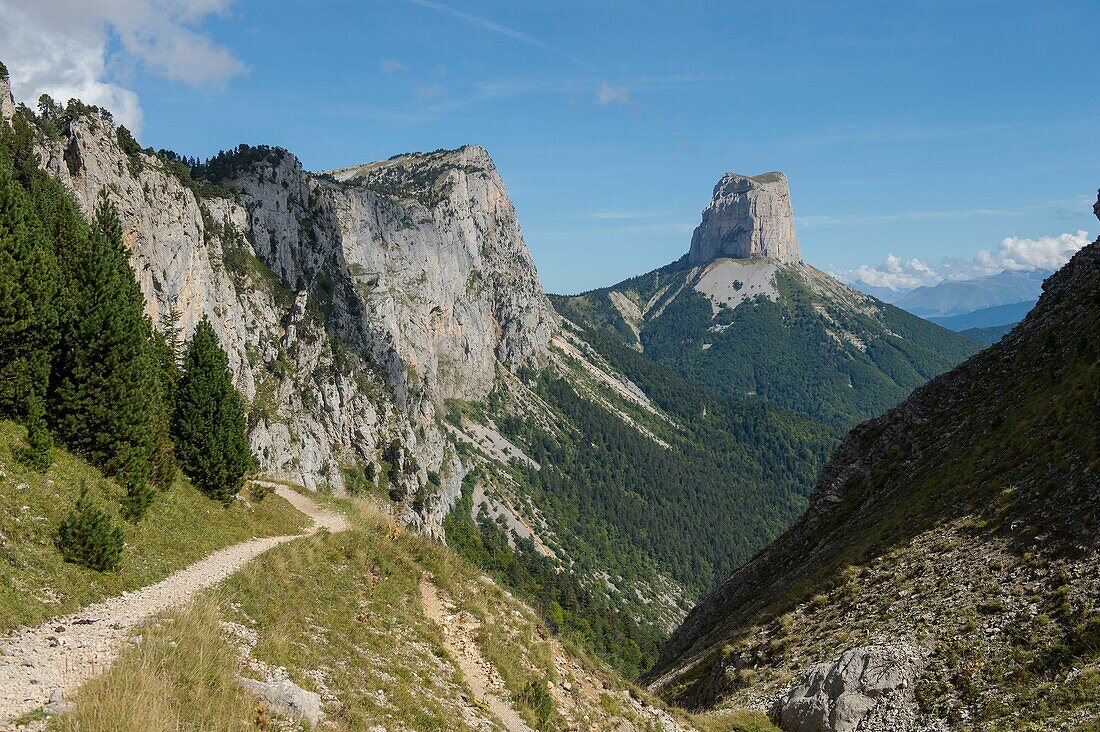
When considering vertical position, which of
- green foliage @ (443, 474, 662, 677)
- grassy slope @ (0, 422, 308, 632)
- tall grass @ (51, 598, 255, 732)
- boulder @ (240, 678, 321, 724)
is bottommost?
green foliage @ (443, 474, 662, 677)

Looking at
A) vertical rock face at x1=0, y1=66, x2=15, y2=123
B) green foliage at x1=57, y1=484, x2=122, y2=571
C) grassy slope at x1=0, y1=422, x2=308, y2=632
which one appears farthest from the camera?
vertical rock face at x1=0, y1=66, x2=15, y2=123

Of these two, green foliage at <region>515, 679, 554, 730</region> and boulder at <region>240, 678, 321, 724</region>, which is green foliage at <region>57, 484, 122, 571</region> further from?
green foliage at <region>515, 679, 554, 730</region>

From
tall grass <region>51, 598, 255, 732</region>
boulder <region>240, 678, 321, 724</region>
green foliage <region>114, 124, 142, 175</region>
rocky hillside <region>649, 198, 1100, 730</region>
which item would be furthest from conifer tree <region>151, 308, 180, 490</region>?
green foliage <region>114, 124, 142, 175</region>

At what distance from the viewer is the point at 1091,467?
1062 inches

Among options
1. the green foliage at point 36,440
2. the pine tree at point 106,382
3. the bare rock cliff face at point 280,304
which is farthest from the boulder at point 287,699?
the bare rock cliff face at point 280,304

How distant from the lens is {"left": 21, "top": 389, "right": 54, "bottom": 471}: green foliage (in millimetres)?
20156

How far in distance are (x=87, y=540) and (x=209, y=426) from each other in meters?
12.8

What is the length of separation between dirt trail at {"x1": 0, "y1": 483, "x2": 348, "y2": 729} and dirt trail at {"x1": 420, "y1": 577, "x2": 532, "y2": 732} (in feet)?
21.6

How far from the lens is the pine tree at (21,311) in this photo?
21016 mm

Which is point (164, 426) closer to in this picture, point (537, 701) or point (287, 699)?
point (287, 699)

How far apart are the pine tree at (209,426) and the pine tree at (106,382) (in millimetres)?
4636

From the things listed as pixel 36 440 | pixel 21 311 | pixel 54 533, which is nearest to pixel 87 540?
pixel 54 533

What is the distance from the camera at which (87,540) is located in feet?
57.0

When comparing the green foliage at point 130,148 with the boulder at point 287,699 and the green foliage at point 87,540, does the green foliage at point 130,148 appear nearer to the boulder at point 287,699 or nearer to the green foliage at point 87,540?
the green foliage at point 87,540
